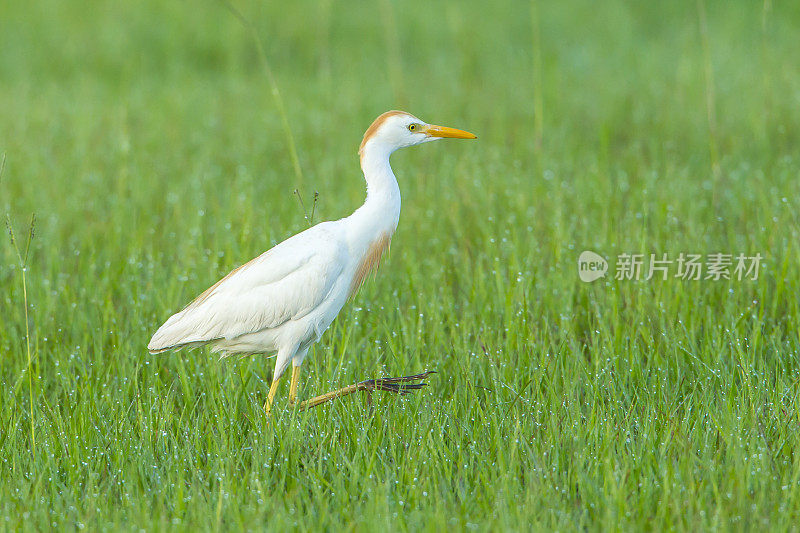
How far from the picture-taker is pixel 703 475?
304 centimetres

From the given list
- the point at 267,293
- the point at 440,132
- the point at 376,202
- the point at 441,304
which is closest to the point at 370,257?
the point at 376,202

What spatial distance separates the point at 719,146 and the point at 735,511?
4887 mm

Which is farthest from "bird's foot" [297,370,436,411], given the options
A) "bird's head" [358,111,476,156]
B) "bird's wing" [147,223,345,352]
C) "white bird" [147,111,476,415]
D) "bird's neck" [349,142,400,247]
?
"bird's head" [358,111,476,156]

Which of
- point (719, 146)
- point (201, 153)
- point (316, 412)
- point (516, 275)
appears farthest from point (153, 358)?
point (719, 146)

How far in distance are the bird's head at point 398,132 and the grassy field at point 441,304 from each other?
3.26 feet

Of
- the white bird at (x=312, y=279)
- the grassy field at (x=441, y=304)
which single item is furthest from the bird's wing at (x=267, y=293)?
the grassy field at (x=441, y=304)

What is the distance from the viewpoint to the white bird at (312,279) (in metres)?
3.42

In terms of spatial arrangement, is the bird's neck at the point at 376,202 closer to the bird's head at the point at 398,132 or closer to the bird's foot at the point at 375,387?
the bird's head at the point at 398,132

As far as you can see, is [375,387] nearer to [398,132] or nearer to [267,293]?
[267,293]

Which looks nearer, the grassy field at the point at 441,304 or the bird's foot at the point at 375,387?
the grassy field at the point at 441,304

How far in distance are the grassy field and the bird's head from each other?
994 mm

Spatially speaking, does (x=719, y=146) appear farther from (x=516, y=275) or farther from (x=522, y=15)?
(x=522, y=15)

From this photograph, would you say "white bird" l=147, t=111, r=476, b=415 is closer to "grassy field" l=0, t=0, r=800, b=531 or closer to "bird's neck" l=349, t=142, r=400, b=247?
"bird's neck" l=349, t=142, r=400, b=247

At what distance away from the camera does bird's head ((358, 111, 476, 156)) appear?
136 inches
